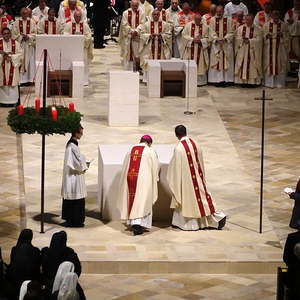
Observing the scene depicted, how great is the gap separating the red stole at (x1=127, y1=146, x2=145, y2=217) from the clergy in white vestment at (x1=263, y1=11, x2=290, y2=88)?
11083 millimetres

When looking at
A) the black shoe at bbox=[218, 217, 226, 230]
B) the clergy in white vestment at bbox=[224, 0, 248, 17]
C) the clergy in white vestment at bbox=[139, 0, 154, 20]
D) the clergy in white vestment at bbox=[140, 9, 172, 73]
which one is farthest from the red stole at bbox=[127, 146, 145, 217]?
the clergy in white vestment at bbox=[224, 0, 248, 17]

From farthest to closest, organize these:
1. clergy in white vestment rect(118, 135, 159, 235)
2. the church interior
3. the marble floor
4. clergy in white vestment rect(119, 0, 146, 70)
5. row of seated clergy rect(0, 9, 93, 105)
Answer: clergy in white vestment rect(119, 0, 146, 70), row of seated clergy rect(0, 9, 93, 105), clergy in white vestment rect(118, 135, 159, 235), the marble floor, the church interior

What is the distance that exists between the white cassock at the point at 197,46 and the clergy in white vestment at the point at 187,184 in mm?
10579

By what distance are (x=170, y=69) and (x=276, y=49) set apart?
2751mm

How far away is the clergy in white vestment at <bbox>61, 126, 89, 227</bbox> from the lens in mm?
17250

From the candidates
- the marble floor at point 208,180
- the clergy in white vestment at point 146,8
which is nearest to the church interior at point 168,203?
the marble floor at point 208,180

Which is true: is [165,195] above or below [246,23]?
below

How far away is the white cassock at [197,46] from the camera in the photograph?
91.0 ft

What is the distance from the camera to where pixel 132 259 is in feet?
53.6

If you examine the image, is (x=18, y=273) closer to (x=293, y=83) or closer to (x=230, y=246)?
(x=230, y=246)

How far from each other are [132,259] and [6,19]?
39.4ft

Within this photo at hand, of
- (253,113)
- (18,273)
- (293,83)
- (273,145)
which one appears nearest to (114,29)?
(293,83)

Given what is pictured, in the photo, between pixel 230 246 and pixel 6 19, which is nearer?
pixel 230 246

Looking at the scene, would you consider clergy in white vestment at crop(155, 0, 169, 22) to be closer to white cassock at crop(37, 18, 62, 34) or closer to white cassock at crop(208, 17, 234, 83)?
white cassock at crop(208, 17, 234, 83)
